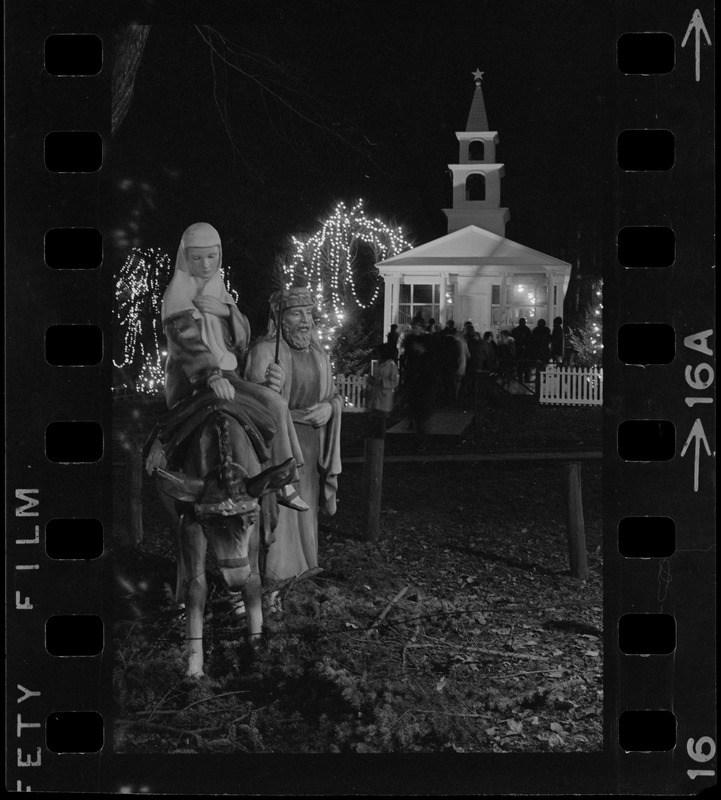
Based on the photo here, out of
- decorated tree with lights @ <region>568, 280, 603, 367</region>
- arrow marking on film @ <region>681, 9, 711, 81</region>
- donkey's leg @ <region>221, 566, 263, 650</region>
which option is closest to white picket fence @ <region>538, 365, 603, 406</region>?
decorated tree with lights @ <region>568, 280, 603, 367</region>

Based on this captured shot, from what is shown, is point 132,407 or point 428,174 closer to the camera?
point 132,407

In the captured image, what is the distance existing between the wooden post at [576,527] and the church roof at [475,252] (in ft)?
4.48

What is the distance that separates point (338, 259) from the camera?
7391 millimetres

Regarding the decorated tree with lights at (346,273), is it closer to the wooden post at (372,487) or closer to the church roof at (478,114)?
the wooden post at (372,487)

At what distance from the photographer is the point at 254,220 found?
7422 mm

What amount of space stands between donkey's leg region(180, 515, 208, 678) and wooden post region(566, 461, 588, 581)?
2.31 metres

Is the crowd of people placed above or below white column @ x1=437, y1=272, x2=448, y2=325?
below

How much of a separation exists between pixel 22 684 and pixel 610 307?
4.26 meters

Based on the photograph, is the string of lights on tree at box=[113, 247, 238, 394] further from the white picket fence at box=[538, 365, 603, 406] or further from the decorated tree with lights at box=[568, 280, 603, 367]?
the decorated tree with lights at box=[568, 280, 603, 367]

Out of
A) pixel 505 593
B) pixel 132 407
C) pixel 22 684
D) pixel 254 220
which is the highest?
pixel 254 220

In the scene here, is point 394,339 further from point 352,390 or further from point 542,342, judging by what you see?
point 542,342

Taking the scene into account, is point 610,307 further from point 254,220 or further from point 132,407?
point 132,407

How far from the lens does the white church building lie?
749 centimetres

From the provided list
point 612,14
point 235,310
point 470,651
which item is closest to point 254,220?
point 235,310
